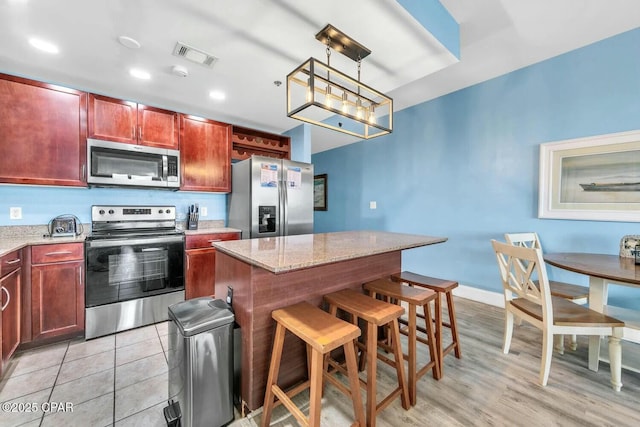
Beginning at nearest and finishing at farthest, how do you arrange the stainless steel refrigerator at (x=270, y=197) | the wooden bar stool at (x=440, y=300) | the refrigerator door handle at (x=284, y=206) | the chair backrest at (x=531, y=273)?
the chair backrest at (x=531, y=273) → the wooden bar stool at (x=440, y=300) → the stainless steel refrigerator at (x=270, y=197) → the refrigerator door handle at (x=284, y=206)

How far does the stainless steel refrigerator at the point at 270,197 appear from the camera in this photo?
3027 mm

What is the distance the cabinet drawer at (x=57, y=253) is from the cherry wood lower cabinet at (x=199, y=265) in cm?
87

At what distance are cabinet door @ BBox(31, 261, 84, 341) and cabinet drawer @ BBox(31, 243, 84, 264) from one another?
4 centimetres

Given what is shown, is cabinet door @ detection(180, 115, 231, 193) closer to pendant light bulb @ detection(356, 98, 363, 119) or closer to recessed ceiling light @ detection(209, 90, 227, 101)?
recessed ceiling light @ detection(209, 90, 227, 101)

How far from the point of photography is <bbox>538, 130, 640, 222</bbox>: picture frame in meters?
2.16

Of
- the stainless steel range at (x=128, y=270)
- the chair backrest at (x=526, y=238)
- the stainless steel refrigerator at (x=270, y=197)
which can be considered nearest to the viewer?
the stainless steel range at (x=128, y=270)

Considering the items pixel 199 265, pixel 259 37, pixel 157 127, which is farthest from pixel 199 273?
pixel 259 37

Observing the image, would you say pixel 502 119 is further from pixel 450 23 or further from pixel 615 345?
pixel 615 345

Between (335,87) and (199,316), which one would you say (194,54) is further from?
(199,316)

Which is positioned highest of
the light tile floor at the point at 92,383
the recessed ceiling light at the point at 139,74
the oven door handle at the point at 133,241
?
the recessed ceiling light at the point at 139,74

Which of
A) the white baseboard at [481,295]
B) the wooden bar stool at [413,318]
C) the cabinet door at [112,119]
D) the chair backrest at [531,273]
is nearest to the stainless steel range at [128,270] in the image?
the cabinet door at [112,119]

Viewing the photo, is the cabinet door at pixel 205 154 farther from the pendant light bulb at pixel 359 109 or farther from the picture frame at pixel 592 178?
the picture frame at pixel 592 178

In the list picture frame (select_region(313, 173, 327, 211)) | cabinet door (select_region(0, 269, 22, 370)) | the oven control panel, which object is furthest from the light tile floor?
picture frame (select_region(313, 173, 327, 211))

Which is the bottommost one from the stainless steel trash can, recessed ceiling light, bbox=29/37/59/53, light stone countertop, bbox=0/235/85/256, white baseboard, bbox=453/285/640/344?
white baseboard, bbox=453/285/640/344
